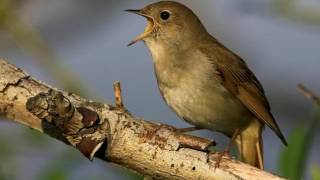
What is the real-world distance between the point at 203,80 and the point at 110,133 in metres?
1.63

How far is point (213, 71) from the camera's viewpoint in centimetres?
463

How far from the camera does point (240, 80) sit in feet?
15.9

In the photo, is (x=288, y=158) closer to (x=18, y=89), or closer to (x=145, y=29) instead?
(x=18, y=89)

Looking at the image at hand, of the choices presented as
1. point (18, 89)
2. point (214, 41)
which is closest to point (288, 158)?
point (18, 89)

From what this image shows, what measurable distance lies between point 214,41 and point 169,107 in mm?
753

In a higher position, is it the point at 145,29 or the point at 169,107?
the point at 145,29

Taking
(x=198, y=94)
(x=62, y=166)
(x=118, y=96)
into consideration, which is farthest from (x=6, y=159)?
(x=198, y=94)

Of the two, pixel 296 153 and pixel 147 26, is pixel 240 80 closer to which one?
pixel 147 26

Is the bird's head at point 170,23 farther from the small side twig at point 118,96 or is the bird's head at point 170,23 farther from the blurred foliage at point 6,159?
the small side twig at point 118,96

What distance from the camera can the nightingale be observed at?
14.7ft

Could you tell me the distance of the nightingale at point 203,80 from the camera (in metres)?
4.49

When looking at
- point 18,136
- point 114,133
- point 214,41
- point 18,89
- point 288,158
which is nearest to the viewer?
point 18,89

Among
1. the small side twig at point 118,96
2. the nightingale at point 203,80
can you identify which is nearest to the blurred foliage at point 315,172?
the small side twig at point 118,96

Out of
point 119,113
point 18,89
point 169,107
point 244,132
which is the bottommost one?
point 244,132
